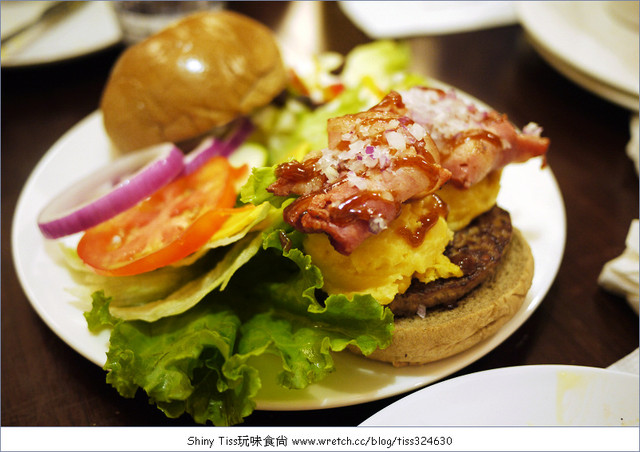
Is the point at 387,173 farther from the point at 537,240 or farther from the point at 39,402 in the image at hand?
the point at 39,402

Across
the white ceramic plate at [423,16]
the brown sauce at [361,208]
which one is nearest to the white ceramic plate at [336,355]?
the brown sauce at [361,208]

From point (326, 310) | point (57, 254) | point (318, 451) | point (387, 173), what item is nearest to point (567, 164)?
point (387, 173)

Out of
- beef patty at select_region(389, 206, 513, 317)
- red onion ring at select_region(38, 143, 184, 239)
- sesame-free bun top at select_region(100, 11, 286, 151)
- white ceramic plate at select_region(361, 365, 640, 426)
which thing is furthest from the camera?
sesame-free bun top at select_region(100, 11, 286, 151)

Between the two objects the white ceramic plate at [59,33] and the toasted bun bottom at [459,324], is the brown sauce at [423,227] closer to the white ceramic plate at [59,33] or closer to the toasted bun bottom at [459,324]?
the toasted bun bottom at [459,324]

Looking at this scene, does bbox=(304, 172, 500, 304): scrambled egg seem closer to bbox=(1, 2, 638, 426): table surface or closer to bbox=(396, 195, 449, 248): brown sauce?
bbox=(396, 195, 449, 248): brown sauce

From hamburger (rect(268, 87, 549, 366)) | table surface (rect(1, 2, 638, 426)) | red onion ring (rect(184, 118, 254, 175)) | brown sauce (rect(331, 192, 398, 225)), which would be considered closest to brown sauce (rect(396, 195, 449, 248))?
hamburger (rect(268, 87, 549, 366))
